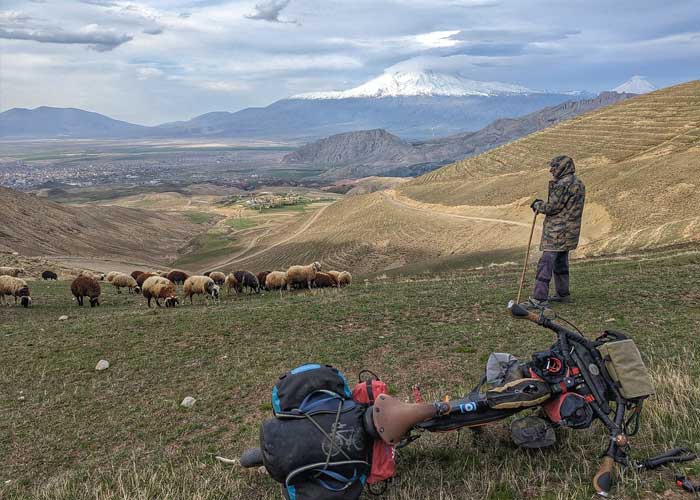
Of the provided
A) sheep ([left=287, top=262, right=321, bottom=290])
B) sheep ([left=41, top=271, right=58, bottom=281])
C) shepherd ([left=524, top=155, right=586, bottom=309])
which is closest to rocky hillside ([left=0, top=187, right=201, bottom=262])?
sheep ([left=41, top=271, right=58, bottom=281])

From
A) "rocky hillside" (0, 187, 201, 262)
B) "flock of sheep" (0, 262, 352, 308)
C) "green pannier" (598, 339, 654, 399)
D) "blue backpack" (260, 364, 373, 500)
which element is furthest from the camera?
"rocky hillside" (0, 187, 201, 262)

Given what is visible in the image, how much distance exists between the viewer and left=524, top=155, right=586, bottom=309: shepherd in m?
10.6

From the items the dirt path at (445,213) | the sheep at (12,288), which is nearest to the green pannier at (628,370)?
the sheep at (12,288)

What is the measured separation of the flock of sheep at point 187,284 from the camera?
62.3ft

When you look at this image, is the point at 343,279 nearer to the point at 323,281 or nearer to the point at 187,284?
the point at 323,281

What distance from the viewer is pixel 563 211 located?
10812mm

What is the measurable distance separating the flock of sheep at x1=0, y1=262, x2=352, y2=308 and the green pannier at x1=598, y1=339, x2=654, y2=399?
1723 cm

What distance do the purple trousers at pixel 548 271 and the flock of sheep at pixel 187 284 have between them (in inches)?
519

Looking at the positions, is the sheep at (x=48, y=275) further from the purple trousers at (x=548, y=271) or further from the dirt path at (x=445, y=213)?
the dirt path at (x=445, y=213)

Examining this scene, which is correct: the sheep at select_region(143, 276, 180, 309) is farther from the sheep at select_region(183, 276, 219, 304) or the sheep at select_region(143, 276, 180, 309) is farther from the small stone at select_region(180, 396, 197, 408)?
the small stone at select_region(180, 396, 197, 408)

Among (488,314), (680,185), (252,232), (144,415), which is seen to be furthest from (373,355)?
(252,232)

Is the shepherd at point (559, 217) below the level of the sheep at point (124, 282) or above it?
above

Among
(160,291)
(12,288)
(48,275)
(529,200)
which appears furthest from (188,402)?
(529,200)

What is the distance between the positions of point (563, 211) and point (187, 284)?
16.1 metres
